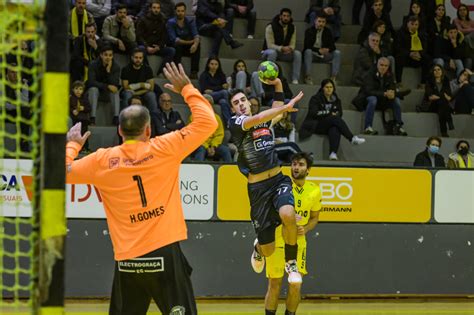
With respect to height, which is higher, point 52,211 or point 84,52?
point 84,52

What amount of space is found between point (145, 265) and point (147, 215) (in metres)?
0.35

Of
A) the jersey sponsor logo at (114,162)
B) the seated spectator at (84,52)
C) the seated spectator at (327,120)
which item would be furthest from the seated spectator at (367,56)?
the jersey sponsor logo at (114,162)

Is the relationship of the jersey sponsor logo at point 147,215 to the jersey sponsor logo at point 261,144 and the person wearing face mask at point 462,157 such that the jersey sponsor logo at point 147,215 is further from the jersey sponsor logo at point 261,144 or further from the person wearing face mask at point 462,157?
the person wearing face mask at point 462,157

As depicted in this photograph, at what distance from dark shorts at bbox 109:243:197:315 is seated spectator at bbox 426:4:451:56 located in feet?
46.2

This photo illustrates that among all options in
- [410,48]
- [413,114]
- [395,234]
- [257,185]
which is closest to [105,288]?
[257,185]

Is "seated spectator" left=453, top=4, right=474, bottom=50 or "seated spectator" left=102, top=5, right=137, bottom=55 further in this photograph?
"seated spectator" left=453, top=4, right=474, bottom=50

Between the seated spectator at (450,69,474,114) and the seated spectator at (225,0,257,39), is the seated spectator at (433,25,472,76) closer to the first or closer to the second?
the seated spectator at (450,69,474,114)

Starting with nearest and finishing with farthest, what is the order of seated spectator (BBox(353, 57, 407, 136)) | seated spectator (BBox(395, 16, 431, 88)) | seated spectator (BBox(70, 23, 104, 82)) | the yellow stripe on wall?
1. the yellow stripe on wall
2. seated spectator (BBox(70, 23, 104, 82))
3. seated spectator (BBox(353, 57, 407, 136))
4. seated spectator (BBox(395, 16, 431, 88))

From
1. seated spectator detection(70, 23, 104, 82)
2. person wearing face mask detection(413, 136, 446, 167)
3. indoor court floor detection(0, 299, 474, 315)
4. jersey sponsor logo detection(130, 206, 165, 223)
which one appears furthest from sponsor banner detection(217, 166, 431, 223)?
jersey sponsor logo detection(130, 206, 165, 223)

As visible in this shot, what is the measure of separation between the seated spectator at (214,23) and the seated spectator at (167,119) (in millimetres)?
2973

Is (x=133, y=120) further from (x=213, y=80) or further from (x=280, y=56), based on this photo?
(x=280, y=56)

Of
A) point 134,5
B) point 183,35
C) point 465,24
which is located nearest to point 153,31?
point 183,35

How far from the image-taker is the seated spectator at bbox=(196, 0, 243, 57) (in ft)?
58.0

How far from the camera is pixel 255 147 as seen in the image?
9938 millimetres
